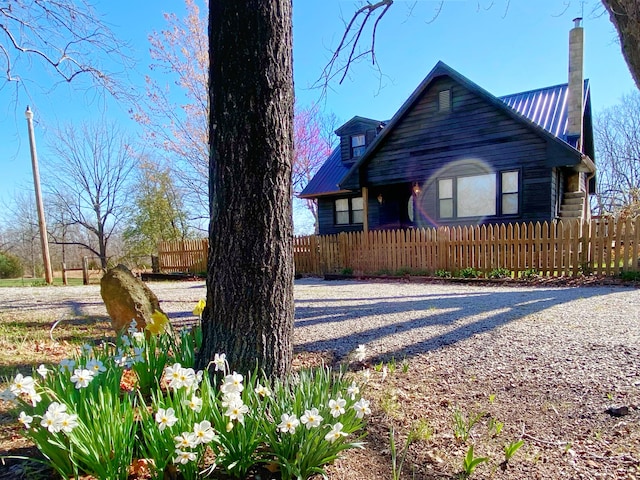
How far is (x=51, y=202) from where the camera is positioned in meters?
21.5

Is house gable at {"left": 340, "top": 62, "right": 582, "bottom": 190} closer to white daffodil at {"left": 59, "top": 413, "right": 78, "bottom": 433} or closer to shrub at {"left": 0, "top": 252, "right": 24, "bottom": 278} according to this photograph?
white daffodil at {"left": 59, "top": 413, "right": 78, "bottom": 433}

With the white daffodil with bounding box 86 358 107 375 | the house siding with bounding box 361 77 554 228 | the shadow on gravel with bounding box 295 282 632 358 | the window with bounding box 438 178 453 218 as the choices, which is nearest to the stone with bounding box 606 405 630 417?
the shadow on gravel with bounding box 295 282 632 358

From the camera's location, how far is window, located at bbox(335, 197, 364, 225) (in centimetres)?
1533

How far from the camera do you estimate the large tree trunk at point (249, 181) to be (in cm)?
179

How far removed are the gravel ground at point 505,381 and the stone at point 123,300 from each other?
4.85 feet

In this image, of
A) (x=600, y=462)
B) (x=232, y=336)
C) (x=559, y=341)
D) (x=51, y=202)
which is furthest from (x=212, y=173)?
(x=51, y=202)

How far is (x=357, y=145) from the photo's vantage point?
16.0m

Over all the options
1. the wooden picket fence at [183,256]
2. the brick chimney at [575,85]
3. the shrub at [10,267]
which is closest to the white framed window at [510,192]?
the brick chimney at [575,85]

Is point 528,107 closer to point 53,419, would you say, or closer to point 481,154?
point 481,154

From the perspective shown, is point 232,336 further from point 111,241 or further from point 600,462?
point 111,241

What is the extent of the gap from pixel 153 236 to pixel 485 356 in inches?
885

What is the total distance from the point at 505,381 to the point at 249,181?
2.15 meters

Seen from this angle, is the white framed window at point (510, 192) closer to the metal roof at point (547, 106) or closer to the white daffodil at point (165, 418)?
the metal roof at point (547, 106)

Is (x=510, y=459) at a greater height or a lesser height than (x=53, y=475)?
lesser
